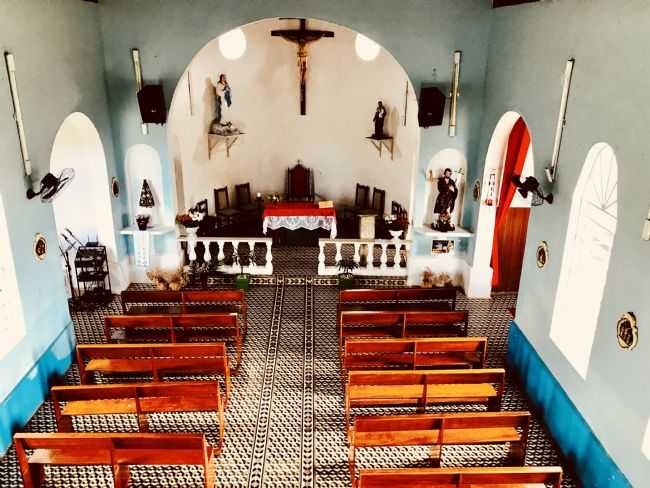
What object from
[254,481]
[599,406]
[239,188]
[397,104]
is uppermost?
[397,104]

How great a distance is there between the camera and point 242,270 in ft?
41.9

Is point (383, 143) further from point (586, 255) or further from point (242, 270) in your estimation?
point (586, 255)

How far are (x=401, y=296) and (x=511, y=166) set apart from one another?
11.9 feet

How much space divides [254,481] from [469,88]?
8589 millimetres

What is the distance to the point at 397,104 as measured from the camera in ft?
48.8

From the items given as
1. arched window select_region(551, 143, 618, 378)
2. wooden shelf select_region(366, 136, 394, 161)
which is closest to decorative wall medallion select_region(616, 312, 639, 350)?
arched window select_region(551, 143, 618, 378)

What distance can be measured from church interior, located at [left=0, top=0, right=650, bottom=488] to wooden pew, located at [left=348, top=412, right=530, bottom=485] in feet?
0.09

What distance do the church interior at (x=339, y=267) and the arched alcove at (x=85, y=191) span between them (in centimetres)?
5

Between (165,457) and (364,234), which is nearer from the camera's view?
(165,457)

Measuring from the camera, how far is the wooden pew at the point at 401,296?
9.80 m

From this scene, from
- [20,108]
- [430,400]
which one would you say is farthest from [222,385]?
[20,108]

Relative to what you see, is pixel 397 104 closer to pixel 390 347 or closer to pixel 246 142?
pixel 246 142

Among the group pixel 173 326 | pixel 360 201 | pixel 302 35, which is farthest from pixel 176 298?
pixel 302 35

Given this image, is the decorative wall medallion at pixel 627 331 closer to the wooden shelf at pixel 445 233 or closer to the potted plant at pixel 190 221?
the wooden shelf at pixel 445 233
